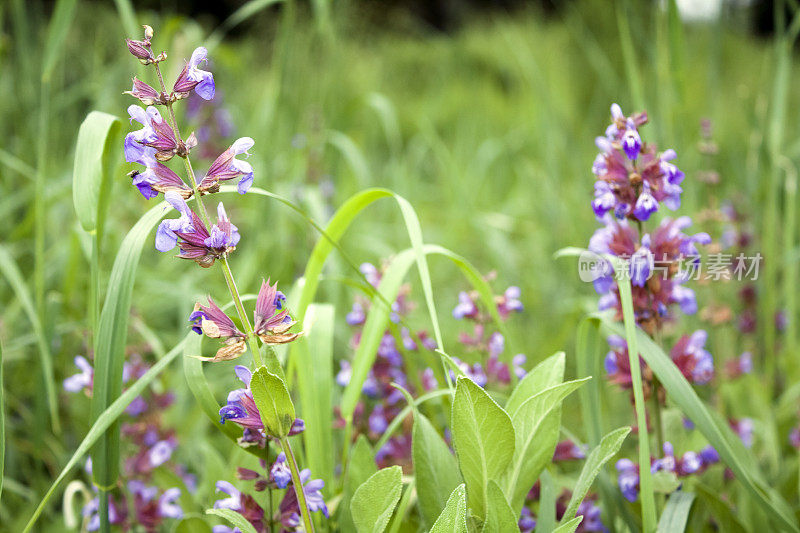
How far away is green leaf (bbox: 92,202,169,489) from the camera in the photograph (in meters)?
0.83

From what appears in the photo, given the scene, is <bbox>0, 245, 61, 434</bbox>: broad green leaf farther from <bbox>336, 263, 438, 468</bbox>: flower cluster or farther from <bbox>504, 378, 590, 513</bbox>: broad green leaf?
<bbox>504, 378, 590, 513</bbox>: broad green leaf

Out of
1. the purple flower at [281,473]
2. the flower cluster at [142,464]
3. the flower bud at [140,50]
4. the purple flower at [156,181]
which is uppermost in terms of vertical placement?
the flower bud at [140,50]

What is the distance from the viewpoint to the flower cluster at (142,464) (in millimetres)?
1040

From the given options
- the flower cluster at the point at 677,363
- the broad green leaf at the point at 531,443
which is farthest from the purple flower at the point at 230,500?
the flower cluster at the point at 677,363

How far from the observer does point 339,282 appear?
1.63 m

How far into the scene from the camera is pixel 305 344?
0.94 meters

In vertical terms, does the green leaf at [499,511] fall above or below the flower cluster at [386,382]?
above

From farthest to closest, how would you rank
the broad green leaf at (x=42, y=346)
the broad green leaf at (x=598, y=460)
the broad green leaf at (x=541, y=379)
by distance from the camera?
1. the broad green leaf at (x=42, y=346)
2. the broad green leaf at (x=541, y=379)
3. the broad green leaf at (x=598, y=460)

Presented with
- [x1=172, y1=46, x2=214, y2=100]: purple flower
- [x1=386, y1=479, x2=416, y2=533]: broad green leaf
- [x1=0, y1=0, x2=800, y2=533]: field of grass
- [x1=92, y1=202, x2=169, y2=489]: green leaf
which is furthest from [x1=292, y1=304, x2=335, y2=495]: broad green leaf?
[x1=172, y1=46, x2=214, y2=100]: purple flower

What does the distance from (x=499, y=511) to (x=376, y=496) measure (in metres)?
0.13

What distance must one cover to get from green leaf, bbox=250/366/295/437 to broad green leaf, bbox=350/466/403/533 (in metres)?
0.12

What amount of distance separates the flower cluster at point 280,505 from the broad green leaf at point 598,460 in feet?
0.92

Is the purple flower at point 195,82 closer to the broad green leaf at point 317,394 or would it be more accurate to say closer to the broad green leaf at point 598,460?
the broad green leaf at point 317,394

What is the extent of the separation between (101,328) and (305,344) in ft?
0.83
